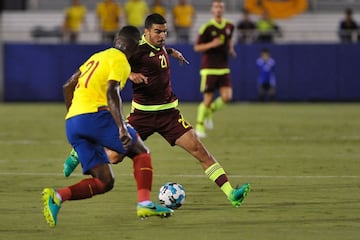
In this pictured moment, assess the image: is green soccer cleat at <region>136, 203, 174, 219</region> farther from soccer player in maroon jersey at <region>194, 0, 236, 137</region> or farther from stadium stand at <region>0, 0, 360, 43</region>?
stadium stand at <region>0, 0, 360, 43</region>

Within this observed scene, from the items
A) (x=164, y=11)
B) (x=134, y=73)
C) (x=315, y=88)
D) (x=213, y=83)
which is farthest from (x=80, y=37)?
(x=134, y=73)

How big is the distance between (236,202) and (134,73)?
76.0 inches

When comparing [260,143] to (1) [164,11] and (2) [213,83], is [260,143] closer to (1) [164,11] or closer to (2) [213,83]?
(2) [213,83]

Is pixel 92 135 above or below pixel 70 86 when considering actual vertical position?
below

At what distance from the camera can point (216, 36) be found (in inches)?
746

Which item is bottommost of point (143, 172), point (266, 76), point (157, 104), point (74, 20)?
point (266, 76)

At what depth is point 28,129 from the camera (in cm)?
2089

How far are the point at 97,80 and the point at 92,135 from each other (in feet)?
1.71

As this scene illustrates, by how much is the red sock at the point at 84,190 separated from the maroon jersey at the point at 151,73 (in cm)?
211

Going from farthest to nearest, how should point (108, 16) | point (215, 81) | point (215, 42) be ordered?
point (108, 16), point (215, 81), point (215, 42)

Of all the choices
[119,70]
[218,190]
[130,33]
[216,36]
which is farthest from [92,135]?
[216,36]

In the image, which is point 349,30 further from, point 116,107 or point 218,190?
point 116,107

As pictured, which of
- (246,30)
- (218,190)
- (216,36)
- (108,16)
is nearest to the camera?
(218,190)

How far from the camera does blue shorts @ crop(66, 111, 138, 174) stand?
8656mm
